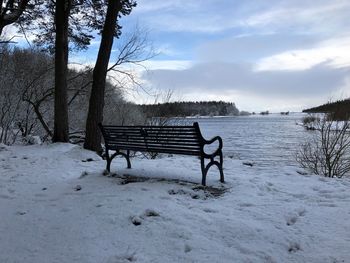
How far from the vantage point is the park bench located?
22.2 feet

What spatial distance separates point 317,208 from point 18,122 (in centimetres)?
1911

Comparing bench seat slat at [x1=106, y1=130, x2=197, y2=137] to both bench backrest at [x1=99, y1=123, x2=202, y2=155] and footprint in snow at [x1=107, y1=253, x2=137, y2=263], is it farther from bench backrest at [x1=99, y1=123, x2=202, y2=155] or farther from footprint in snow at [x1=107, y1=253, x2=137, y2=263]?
footprint in snow at [x1=107, y1=253, x2=137, y2=263]

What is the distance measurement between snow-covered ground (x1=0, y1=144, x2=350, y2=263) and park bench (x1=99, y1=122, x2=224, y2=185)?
46cm

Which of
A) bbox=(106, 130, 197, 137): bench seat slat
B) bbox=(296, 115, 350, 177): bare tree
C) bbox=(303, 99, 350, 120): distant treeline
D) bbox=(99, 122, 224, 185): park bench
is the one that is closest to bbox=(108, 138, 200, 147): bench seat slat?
bbox=(99, 122, 224, 185): park bench

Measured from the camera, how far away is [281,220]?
517 cm

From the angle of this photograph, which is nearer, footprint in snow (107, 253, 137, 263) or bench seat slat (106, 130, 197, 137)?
footprint in snow (107, 253, 137, 263)

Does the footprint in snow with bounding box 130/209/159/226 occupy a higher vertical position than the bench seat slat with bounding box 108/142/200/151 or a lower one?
lower

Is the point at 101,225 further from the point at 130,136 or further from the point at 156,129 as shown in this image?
the point at 130,136

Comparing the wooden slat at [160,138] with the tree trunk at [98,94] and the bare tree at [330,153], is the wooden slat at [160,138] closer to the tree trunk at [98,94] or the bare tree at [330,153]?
the tree trunk at [98,94]

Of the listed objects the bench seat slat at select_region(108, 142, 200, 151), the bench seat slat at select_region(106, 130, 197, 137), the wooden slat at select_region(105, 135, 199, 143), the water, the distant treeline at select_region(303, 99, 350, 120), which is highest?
the distant treeline at select_region(303, 99, 350, 120)

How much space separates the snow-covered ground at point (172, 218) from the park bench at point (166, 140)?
0.46 m

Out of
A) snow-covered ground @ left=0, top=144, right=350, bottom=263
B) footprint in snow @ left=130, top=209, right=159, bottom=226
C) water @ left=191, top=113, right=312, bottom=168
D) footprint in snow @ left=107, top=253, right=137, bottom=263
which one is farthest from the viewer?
water @ left=191, top=113, right=312, bottom=168

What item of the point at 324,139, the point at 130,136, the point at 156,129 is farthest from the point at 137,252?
the point at 324,139

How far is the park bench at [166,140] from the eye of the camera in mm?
6758
